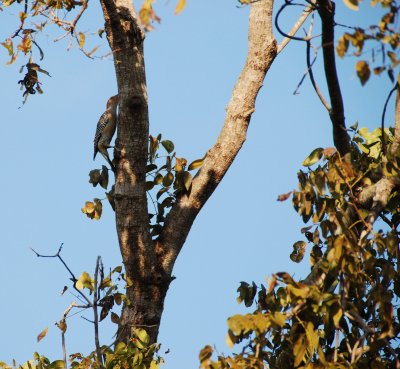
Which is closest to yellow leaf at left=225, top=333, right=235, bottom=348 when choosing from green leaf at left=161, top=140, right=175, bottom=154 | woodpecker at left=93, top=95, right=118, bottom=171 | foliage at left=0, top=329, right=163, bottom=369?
foliage at left=0, top=329, right=163, bottom=369

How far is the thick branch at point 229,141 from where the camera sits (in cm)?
499

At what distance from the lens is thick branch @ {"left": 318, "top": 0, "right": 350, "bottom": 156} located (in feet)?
12.2

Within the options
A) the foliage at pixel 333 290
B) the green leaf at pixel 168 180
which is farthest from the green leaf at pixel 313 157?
the green leaf at pixel 168 180

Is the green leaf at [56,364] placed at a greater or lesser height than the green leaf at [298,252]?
lesser

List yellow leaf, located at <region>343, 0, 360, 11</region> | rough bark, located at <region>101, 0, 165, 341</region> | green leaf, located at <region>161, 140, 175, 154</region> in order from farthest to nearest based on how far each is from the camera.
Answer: green leaf, located at <region>161, 140, 175, 154</region>
rough bark, located at <region>101, 0, 165, 341</region>
yellow leaf, located at <region>343, 0, 360, 11</region>

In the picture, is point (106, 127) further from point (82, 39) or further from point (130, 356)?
point (130, 356)

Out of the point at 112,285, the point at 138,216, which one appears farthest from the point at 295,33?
the point at 112,285

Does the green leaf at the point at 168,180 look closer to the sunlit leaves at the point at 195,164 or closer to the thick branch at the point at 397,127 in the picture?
the sunlit leaves at the point at 195,164

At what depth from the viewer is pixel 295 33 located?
5.36m

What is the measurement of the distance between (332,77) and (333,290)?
1116mm

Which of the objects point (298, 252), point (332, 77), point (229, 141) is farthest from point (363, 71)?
point (229, 141)

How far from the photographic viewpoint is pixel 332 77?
12.8 ft

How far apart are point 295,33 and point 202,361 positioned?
2822mm

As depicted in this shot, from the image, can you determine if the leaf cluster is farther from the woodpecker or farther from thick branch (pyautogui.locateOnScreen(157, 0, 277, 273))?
the woodpecker
